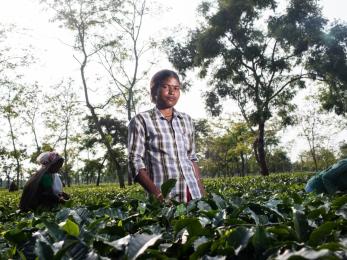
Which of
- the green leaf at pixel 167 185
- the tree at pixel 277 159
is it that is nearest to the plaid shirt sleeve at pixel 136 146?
the green leaf at pixel 167 185

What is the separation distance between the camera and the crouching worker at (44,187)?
219 inches

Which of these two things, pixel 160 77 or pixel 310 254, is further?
pixel 160 77

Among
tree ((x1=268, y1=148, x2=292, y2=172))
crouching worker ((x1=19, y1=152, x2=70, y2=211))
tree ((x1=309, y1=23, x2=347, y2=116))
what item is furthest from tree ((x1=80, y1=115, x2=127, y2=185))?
crouching worker ((x1=19, y1=152, x2=70, y2=211))

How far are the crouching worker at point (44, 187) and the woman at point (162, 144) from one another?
299 cm

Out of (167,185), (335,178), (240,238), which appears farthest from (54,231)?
(335,178)

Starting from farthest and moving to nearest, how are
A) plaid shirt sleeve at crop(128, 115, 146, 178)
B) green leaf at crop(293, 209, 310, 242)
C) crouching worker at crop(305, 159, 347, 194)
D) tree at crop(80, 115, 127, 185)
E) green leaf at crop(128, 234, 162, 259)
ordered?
tree at crop(80, 115, 127, 185) < crouching worker at crop(305, 159, 347, 194) < plaid shirt sleeve at crop(128, 115, 146, 178) < green leaf at crop(293, 209, 310, 242) < green leaf at crop(128, 234, 162, 259)

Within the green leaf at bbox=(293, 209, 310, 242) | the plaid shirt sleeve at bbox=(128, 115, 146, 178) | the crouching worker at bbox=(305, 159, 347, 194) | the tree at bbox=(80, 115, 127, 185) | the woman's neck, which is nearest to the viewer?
the green leaf at bbox=(293, 209, 310, 242)

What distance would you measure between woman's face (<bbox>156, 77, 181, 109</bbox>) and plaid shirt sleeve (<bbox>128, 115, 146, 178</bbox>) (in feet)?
0.76

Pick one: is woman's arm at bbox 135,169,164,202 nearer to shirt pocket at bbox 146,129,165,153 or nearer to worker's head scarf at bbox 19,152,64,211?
shirt pocket at bbox 146,129,165,153

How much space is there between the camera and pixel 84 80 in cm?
2216

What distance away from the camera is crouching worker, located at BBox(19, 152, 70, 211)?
557 centimetres

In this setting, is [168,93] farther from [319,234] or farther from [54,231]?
[319,234]

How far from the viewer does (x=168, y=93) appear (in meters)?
3.05

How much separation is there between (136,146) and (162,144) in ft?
0.72
